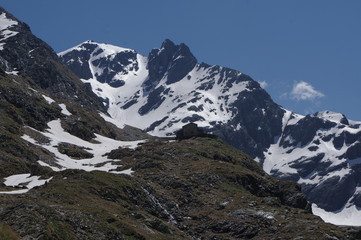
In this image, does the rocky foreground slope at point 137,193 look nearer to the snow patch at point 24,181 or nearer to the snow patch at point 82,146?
the snow patch at point 24,181

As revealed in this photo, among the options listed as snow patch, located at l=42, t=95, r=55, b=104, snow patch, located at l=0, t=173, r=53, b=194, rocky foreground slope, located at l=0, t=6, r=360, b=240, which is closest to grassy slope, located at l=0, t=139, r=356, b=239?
rocky foreground slope, located at l=0, t=6, r=360, b=240

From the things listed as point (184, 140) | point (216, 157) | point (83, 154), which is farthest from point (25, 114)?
point (216, 157)

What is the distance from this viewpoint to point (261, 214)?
9094cm

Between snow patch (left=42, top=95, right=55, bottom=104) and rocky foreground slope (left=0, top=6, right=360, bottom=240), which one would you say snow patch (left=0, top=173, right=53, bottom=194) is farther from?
snow patch (left=42, top=95, right=55, bottom=104)

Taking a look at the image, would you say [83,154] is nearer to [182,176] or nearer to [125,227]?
[182,176]

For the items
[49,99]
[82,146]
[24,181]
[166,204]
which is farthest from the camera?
[49,99]

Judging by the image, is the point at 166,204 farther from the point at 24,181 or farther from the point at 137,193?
the point at 24,181

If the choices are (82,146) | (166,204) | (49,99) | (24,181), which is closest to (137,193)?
(166,204)

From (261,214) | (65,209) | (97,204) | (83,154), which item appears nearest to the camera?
(65,209)

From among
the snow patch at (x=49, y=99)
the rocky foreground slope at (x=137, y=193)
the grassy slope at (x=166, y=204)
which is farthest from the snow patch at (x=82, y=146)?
the snow patch at (x=49, y=99)

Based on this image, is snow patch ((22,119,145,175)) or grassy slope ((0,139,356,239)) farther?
snow patch ((22,119,145,175))

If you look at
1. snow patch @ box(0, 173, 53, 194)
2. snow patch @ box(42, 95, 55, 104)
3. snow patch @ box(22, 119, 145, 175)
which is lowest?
snow patch @ box(0, 173, 53, 194)

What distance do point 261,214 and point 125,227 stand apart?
29887 millimetres

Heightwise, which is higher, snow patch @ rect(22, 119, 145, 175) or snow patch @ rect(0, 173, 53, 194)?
snow patch @ rect(22, 119, 145, 175)
